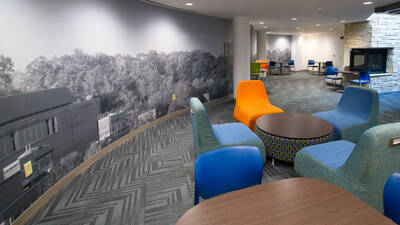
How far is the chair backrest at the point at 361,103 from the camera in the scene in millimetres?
4325

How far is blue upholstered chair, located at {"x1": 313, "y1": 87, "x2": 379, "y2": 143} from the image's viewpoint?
13.9 ft

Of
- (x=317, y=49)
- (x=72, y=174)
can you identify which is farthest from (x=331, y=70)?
(x=72, y=174)

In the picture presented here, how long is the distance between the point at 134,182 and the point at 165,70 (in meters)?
3.46

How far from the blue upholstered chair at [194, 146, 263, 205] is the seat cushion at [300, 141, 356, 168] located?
1.34 m

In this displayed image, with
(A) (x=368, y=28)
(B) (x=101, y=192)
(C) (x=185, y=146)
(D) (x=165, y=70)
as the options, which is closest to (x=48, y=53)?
(B) (x=101, y=192)

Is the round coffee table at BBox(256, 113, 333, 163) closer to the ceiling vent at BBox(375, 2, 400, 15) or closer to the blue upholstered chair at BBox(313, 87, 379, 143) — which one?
the blue upholstered chair at BBox(313, 87, 379, 143)

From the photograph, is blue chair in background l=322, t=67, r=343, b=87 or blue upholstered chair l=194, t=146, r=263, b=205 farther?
blue chair in background l=322, t=67, r=343, b=87

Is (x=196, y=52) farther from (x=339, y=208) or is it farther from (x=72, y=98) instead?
(x=339, y=208)

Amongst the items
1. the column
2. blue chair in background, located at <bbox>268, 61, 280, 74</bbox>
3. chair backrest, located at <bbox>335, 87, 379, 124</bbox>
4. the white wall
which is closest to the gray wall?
the column

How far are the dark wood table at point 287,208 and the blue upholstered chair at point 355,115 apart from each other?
3128 millimetres

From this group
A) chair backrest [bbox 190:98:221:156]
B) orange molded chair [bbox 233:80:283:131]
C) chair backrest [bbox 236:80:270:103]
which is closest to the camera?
chair backrest [bbox 190:98:221:156]

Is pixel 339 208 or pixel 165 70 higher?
pixel 165 70

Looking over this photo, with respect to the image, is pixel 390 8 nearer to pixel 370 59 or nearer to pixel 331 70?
pixel 370 59

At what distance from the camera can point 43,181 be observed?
10.1 feet
